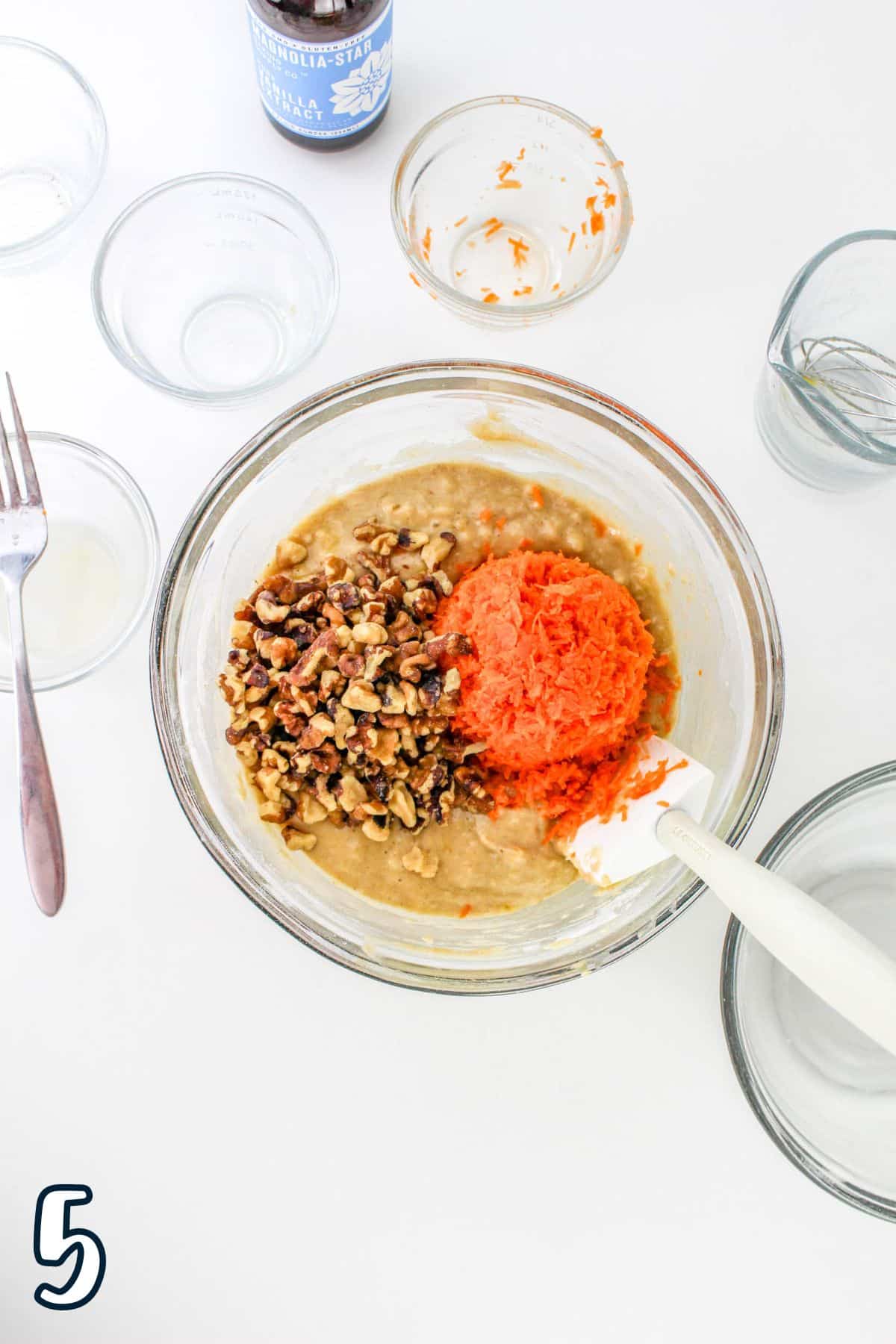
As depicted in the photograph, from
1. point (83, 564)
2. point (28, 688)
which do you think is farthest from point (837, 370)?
point (28, 688)

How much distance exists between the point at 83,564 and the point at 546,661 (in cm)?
90

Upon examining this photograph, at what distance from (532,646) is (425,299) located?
2.48ft

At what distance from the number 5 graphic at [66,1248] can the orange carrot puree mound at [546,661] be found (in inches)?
42.8

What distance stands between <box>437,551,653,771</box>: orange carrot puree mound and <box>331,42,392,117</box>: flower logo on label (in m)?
0.79

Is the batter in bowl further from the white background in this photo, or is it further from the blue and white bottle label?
the blue and white bottle label

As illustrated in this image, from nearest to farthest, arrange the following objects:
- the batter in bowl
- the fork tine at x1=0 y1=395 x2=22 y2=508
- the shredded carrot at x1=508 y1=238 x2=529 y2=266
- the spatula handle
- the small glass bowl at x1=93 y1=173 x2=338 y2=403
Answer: the spatula handle, the batter in bowl, the fork tine at x1=0 y1=395 x2=22 y2=508, the small glass bowl at x1=93 y1=173 x2=338 y2=403, the shredded carrot at x1=508 y1=238 x2=529 y2=266

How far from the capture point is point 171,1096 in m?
1.76

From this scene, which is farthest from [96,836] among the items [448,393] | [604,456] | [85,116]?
[85,116]

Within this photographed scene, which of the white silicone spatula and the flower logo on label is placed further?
the flower logo on label

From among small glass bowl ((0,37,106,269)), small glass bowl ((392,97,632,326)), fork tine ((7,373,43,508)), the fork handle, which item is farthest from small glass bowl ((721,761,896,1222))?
small glass bowl ((0,37,106,269))

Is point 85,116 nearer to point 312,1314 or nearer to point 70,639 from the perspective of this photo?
point 70,639

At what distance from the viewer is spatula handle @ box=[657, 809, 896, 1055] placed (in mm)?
1150

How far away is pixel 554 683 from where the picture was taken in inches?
56.7

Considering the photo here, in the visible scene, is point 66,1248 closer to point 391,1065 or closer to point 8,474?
point 391,1065
